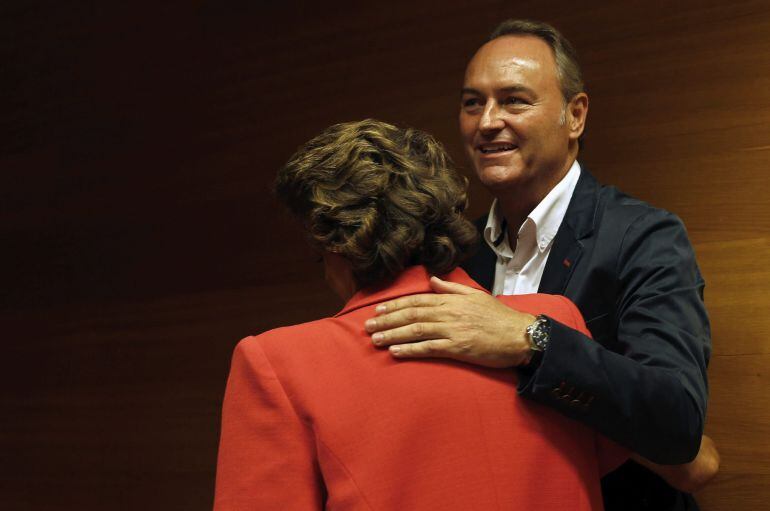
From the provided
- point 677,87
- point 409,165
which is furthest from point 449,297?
point 677,87

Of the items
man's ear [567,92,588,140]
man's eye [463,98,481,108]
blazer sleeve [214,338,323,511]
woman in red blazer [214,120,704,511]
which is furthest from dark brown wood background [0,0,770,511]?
blazer sleeve [214,338,323,511]

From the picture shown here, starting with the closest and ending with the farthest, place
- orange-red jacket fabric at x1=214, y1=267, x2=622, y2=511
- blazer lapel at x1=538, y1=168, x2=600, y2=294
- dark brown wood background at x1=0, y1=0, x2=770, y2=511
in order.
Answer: orange-red jacket fabric at x1=214, y1=267, x2=622, y2=511, blazer lapel at x1=538, y1=168, x2=600, y2=294, dark brown wood background at x1=0, y1=0, x2=770, y2=511

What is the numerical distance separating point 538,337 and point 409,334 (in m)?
0.14

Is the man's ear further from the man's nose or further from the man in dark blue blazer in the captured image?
the man's nose

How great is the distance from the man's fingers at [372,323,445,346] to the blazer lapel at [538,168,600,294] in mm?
425

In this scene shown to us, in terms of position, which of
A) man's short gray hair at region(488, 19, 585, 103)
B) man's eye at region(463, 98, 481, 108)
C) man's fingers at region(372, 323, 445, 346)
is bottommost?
man's fingers at region(372, 323, 445, 346)

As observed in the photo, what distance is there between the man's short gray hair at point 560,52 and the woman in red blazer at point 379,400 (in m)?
0.53

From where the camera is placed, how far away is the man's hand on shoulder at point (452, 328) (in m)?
1.00

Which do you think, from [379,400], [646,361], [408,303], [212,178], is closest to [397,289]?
[408,303]

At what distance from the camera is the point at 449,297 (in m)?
1.07

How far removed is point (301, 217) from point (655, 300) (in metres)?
0.46

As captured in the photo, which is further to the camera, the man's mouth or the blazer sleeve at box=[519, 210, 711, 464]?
the man's mouth

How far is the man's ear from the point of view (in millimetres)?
1562

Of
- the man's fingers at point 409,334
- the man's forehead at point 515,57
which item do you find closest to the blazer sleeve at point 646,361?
the man's fingers at point 409,334
